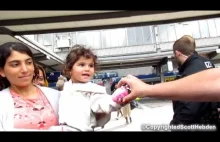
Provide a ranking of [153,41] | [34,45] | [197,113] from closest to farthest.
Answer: [197,113]
[34,45]
[153,41]

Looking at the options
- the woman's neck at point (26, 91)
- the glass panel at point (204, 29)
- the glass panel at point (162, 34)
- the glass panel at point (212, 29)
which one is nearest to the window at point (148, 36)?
the glass panel at point (162, 34)

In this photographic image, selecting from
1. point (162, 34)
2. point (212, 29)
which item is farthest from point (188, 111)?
point (212, 29)

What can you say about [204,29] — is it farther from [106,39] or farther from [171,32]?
[106,39]

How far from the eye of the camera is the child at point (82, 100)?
3.58 feet

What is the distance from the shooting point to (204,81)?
83 centimetres

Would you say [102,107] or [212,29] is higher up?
[212,29]

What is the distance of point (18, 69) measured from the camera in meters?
1.06

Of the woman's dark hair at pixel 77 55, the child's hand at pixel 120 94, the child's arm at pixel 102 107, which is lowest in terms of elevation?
the child's arm at pixel 102 107

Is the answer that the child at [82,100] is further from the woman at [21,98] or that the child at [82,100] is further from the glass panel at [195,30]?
the glass panel at [195,30]

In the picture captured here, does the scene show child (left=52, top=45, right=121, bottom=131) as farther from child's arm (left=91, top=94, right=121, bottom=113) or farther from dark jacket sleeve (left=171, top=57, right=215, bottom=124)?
dark jacket sleeve (left=171, top=57, right=215, bottom=124)

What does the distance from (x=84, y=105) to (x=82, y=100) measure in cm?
3

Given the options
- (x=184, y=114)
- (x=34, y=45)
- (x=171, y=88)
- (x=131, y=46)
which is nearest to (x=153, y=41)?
(x=131, y=46)
